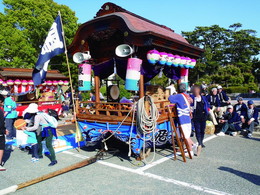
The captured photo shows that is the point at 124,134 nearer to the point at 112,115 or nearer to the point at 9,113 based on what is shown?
the point at 112,115

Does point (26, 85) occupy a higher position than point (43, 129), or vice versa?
point (26, 85)

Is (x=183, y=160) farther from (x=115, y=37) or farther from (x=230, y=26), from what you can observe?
(x=230, y=26)

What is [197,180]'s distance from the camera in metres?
4.39

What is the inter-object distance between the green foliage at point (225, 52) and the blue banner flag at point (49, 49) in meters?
29.3

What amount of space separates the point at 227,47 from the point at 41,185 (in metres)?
42.6

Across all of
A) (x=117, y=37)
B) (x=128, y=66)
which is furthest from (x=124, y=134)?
(x=117, y=37)

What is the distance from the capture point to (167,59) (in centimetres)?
630

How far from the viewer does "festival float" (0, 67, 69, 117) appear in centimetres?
1214

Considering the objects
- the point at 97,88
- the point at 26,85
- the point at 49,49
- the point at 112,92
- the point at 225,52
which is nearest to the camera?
the point at 49,49

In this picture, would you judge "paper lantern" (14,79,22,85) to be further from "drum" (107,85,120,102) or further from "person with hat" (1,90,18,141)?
"drum" (107,85,120,102)

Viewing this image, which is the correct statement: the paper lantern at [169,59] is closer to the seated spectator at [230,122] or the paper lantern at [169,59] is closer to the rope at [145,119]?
the rope at [145,119]

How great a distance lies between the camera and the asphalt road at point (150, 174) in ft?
13.4

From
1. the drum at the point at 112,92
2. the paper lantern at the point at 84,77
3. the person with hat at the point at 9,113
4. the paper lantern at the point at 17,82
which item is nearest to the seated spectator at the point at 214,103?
the drum at the point at 112,92

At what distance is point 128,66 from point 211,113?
16.8 feet
